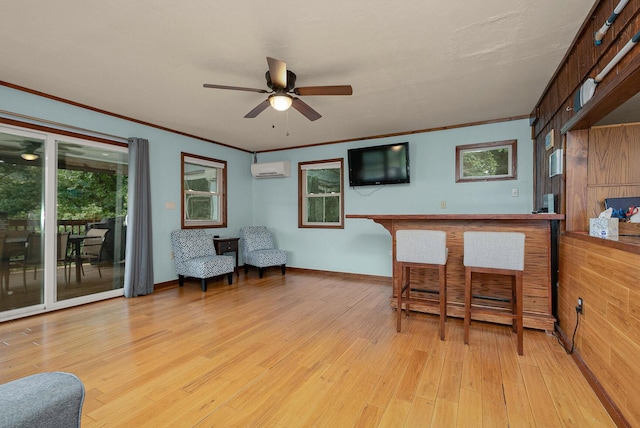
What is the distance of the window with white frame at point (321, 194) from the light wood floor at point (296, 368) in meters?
2.36

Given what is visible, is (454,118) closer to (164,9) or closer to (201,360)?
(164,9)

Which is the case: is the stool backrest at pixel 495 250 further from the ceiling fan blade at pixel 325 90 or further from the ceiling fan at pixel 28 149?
the ceiling fan at pixel 28 149

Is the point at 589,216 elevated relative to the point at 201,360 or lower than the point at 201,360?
elevated

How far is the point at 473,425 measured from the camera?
1572mm

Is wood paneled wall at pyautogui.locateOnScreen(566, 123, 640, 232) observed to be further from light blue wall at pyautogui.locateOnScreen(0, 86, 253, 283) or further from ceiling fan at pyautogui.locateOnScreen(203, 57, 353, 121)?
light blue wall at pyautogui.locateOnScreen(0, 86, 253, 283)

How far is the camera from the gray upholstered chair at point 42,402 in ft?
2.23

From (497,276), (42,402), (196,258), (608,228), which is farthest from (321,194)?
(42,402)

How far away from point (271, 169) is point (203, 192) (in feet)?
4.39

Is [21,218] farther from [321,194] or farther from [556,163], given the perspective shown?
[556,163]

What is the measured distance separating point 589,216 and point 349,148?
3.56 m

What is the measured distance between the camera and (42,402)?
73cm

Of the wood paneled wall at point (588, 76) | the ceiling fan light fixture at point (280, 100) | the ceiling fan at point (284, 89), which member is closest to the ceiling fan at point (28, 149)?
the ceiling fan at point (284, 89)

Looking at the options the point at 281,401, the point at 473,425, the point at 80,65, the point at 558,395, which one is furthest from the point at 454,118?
the point at 80,65

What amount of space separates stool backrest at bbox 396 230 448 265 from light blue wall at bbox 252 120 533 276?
2.02 m
